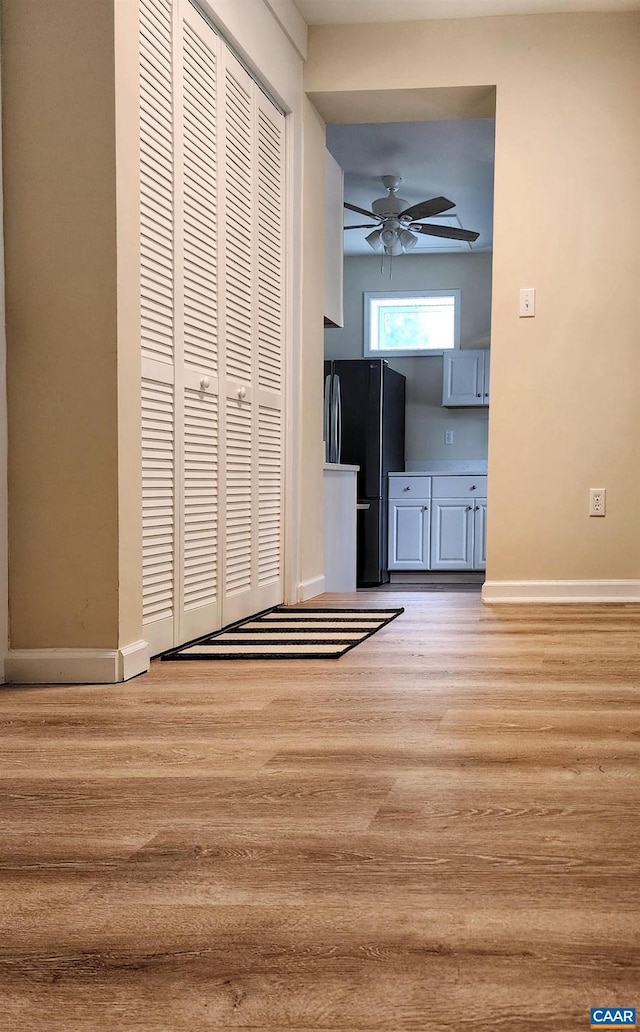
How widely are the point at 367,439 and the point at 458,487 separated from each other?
0.78 meters

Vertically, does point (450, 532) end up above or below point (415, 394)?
below

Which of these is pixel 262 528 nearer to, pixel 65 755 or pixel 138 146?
pixel 138 146

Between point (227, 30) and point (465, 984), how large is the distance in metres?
3.12

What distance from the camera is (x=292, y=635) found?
3.17 meters

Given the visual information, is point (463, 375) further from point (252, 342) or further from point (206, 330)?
point (206, 330)

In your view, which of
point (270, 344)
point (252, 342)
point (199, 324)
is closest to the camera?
point (199, 324)

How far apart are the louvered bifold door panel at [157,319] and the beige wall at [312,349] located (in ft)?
4.52

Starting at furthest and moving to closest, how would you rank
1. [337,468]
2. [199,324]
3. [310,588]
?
[337,468] < [310,588] < [199,324]

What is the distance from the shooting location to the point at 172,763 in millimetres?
1689

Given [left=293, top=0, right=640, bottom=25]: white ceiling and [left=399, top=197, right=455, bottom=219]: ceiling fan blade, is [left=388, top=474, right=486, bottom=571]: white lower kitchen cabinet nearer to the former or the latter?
[left=399, top=197, right=455, bottom=219]: ceiling fan blade

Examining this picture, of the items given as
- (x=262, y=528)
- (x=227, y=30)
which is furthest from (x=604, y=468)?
(x=227, y=30)

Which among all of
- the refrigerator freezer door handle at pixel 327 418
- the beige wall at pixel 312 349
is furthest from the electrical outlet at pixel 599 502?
the refrigerator freezer door handle at pixel 327 418

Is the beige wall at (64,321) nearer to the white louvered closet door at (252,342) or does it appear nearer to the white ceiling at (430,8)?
the white louvered closet door at (252,342)

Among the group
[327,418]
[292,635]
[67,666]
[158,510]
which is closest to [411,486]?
[327,418]
